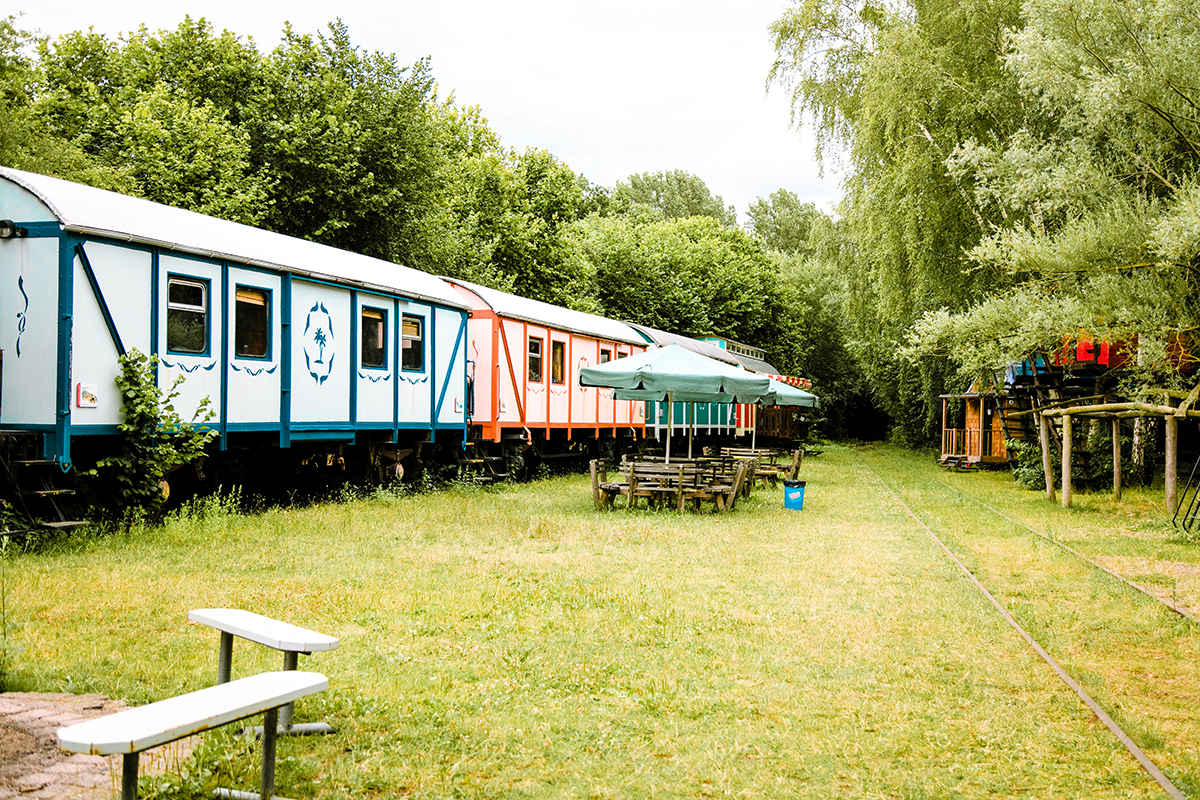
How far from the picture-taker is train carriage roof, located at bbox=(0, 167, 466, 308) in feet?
29.9

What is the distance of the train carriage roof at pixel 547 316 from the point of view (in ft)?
58.0

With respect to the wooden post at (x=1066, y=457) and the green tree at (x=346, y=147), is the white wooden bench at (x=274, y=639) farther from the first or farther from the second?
the green tree at (x=346, y=147)

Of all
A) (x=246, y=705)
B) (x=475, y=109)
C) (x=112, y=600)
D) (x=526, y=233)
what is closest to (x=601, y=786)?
(x=246, y=705)

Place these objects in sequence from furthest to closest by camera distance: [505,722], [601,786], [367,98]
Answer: [367,98]
[505,722]
[601,786]

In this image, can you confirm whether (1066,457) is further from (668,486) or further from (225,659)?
A: (225,659)

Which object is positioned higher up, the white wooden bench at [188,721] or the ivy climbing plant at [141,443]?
the ivy climbing plant at [141,443]

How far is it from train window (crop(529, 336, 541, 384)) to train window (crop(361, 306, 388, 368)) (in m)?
4.79

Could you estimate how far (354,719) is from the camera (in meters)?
4.56

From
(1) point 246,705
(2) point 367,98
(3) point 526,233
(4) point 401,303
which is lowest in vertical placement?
(1) point 246,705

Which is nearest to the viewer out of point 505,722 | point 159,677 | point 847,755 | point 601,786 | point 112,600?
point 601,786

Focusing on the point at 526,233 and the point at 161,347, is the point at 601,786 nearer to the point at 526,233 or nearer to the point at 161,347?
the point at 161,347

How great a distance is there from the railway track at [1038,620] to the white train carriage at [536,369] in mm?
6544

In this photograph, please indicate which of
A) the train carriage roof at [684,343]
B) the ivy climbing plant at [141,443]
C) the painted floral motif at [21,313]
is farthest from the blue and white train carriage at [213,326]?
the train carriage roof at [684,343]

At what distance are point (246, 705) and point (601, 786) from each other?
1404 millimetres
